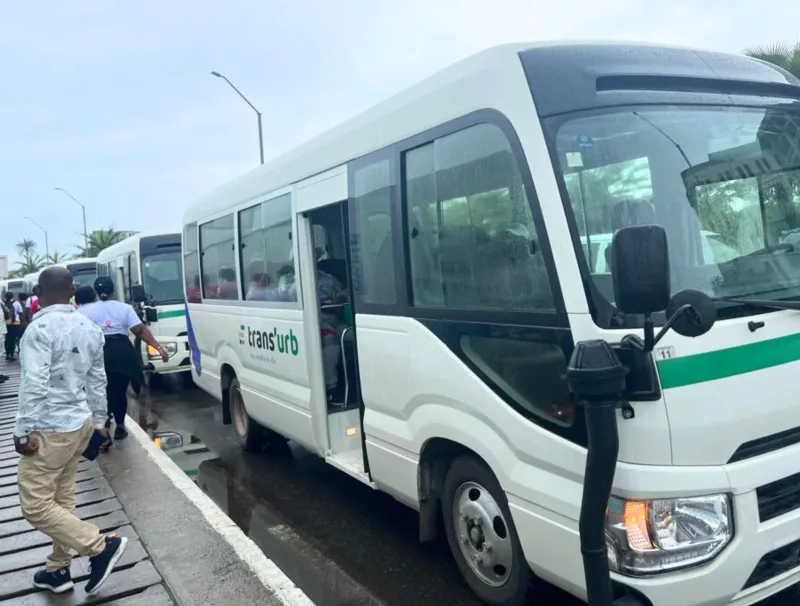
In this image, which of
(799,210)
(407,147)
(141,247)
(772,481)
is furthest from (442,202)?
(141,247)

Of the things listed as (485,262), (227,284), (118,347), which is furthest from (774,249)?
(118,347)

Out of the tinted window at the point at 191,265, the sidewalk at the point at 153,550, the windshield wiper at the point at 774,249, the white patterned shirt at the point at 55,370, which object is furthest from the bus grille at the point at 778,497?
the tinted window at the point at 191,265

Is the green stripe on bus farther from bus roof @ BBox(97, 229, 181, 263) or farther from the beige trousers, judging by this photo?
bus roof @ BBox(97, 229, 181, 263)

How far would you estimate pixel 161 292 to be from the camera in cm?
1248

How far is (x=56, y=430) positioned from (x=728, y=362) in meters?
3.60

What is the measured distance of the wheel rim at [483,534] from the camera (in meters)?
3.61

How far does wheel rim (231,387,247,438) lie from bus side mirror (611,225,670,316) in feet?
18.8

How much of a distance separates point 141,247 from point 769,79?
Result: 37.9 ft

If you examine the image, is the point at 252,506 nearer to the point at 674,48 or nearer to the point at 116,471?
the point at 116,471

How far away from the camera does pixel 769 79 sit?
3594 millimetres

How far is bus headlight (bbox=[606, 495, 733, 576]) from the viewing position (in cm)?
273

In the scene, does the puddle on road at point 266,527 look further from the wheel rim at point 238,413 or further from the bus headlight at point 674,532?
the bus headlight at point 674,532

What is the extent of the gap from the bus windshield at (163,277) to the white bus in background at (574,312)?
855 centimetres

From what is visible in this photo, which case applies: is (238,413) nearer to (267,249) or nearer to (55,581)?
(267,249)
